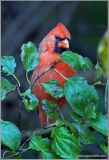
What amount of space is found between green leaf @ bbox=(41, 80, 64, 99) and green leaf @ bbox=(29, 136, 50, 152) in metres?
0.14

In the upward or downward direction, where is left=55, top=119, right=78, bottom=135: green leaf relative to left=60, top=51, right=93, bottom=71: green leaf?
downward

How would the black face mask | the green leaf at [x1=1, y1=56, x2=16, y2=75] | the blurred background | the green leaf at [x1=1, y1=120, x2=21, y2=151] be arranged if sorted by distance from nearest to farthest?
1. the green leaf at [x1=1, y1=120, x2=21, y2=151]
2. the green leaf at [x1=1, y1=56, x2=16, y2=75]
3. the black face mask
4. the blurred background

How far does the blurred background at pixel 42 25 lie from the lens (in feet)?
12.8

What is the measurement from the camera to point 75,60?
1.54 metres

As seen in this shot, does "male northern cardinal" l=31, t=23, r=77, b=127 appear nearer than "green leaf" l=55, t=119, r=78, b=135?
No

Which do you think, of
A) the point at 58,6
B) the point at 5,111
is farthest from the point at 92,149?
the point at 58,6

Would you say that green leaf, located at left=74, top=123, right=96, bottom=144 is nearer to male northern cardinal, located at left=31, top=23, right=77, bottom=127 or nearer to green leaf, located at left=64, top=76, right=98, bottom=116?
green leaf, located at left=64, top=76, right=98, bottom=116

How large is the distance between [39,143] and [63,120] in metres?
0.11

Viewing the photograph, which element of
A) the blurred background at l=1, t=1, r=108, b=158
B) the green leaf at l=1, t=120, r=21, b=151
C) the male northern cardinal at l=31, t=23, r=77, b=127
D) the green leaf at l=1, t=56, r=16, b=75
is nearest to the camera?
the green leaf at l=1, t=120, r=21, b=151

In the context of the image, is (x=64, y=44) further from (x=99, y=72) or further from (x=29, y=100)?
(x=29, y=100)

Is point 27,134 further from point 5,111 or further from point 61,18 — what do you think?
point 61,18

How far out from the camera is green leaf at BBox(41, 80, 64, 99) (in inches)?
60.4

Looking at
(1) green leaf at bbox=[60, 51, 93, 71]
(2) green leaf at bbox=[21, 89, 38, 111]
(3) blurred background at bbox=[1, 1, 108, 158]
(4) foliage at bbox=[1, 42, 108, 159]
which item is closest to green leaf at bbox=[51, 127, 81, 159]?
(4) foliage at bbox=[1, 42, 108, 159]

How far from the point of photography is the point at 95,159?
1.65 metres
